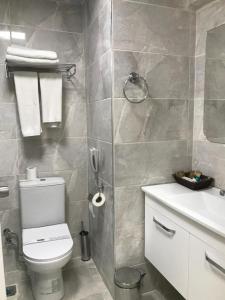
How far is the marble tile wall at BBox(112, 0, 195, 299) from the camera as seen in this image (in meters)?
1.74

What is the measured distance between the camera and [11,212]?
7.36ft

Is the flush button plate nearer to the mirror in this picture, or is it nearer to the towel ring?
the towel ring

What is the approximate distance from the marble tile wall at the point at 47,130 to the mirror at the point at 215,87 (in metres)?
1.13

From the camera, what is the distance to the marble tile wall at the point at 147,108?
174 centimetres

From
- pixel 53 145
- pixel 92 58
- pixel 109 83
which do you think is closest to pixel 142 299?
pixel 53 145

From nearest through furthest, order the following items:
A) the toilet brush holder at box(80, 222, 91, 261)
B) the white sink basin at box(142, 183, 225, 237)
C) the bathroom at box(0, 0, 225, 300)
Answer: the white sink basin at box(142, 183, 225, 237), the bathroom at box(0, 0, 225, 300), the toilet brush holder at box(80, 222, 91, 261)

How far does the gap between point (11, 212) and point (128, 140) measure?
50.7 inches

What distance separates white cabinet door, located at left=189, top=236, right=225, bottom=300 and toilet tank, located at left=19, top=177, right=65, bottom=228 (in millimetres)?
1246

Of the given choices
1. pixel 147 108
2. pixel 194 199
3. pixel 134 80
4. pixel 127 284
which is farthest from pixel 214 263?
pixel 134 80

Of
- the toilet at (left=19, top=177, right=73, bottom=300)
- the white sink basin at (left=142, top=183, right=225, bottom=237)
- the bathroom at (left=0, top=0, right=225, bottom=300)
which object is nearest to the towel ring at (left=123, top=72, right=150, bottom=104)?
the bathroom at (left=0, top=0, right=225, bottom=300)

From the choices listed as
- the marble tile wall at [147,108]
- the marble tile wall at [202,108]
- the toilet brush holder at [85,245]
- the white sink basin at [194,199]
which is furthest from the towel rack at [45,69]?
the toilet brush holder at [85,245]

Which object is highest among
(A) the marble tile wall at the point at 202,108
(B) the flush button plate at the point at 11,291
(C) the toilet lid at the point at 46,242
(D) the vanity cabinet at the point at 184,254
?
(A) the marble tile wall at the point at 202,108

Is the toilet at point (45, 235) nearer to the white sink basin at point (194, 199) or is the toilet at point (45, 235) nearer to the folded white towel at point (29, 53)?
the white sink basin at point (194, 199)

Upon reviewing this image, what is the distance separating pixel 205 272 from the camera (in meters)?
1.28
